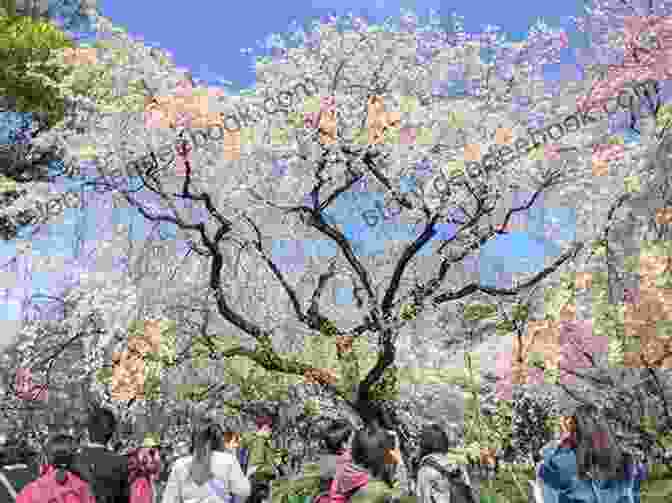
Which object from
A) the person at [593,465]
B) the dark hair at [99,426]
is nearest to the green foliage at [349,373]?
the dark hair at [99,426]

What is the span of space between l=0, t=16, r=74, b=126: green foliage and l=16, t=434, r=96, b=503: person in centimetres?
1119

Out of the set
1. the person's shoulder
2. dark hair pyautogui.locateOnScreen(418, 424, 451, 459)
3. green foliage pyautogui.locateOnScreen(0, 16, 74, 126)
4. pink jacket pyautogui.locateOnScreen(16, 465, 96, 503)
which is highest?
green foliage pyautogui.locateOnScreen(0, 16, 74, 126)

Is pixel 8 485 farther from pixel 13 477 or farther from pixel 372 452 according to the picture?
pixel 372 452

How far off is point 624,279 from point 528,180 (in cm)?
228

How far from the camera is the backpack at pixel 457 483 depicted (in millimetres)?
3309

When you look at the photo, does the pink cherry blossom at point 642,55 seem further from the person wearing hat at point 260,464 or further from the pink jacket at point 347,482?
the pink jacket at point 347,482

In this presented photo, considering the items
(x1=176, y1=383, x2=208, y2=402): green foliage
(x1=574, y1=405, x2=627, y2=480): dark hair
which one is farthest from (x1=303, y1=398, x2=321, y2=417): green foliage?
(x1=574, y1=405, x2=627, y2=480): dark hair

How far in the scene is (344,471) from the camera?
273 centimetres

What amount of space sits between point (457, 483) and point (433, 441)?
0.23 m

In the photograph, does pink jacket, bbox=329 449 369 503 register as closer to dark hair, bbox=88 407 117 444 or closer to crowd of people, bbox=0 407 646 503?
crowd of people, bbox=0 407 646 503

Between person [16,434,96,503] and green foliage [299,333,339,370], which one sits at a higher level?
green foliage [299,333,339,370]

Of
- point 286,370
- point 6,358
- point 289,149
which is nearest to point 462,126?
point 289,149

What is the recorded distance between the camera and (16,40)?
43.5ft

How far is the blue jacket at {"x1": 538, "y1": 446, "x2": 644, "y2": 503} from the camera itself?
3031 millimetres
